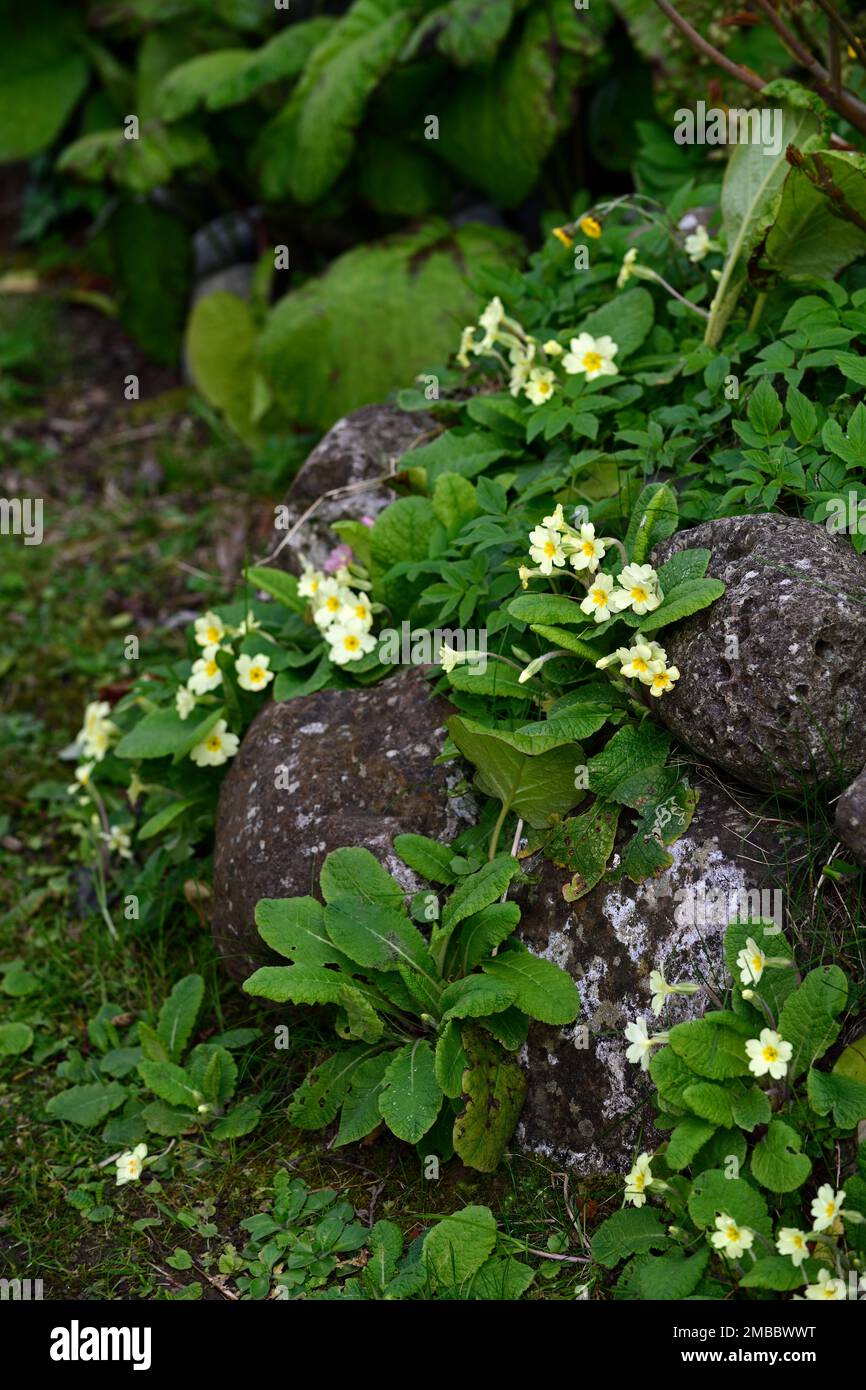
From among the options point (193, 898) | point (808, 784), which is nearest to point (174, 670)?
point (193, 898)

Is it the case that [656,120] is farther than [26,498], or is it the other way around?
[26,498]

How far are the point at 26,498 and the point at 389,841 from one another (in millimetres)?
3150

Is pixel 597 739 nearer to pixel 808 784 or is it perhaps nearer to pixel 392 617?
pixel 808 784

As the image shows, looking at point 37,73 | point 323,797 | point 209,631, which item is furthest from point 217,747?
point 37,73

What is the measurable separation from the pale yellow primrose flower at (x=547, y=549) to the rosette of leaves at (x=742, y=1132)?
33.0 inches

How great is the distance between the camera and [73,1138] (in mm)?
→ 3033

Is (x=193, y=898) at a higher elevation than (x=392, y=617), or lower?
lower

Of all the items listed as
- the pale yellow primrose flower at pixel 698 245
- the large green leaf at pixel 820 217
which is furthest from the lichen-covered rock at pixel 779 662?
the pale yellow primrose flower at pixel 698 245

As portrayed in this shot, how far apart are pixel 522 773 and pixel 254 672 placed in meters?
0.89

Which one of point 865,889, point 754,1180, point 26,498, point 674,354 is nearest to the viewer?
point 754,1180

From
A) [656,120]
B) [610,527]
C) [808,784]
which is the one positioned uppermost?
[656,120]

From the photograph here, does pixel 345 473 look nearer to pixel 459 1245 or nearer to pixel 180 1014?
pixel 180 1014

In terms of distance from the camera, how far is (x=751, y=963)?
2.45m

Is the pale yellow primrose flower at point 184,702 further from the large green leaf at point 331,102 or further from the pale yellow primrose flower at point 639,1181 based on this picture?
the large green leaf at point 331,102
